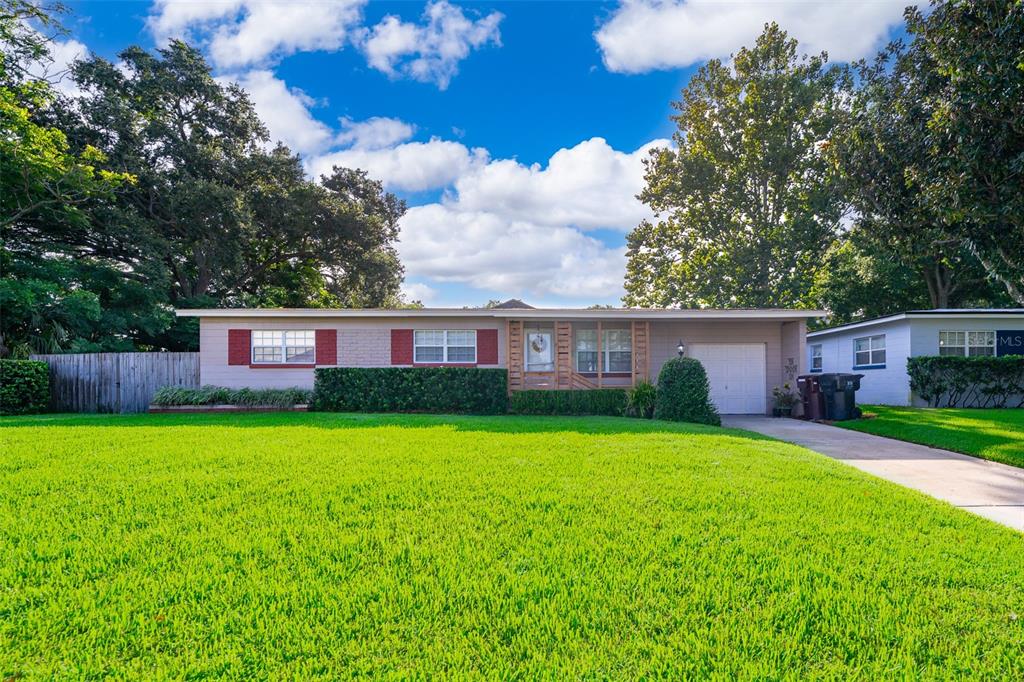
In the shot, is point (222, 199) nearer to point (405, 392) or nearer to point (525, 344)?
point (405, 392)

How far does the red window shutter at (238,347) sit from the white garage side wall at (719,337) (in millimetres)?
11395

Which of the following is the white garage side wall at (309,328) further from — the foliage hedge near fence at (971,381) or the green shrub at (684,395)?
the foliage hedge near fence at (971,381)

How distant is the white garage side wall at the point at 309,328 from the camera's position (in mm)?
13711

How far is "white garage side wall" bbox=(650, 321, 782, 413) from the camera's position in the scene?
1465 centimetres

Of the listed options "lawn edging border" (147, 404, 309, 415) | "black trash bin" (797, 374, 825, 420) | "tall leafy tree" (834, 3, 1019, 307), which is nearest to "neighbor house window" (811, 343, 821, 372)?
"black trash bin" (797, 374, 825, 420)

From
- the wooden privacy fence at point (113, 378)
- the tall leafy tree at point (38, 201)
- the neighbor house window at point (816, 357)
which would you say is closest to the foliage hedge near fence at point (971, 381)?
the neighbor house window at point (816, 357)

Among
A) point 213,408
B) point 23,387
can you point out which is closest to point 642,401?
point 213,408

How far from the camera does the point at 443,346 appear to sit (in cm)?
1428

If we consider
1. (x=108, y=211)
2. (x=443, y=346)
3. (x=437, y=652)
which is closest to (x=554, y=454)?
(x=437, y=652)

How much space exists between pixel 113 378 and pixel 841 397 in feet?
62.8

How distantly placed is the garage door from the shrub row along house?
0.03 meters

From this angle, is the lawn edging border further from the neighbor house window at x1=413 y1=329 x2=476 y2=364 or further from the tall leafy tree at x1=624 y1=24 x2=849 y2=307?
the tall leafy tree at x1=624 y1=24 x2=849 y2=307

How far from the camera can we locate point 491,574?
3.00 meters

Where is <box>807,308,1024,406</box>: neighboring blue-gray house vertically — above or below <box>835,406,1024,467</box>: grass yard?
above
